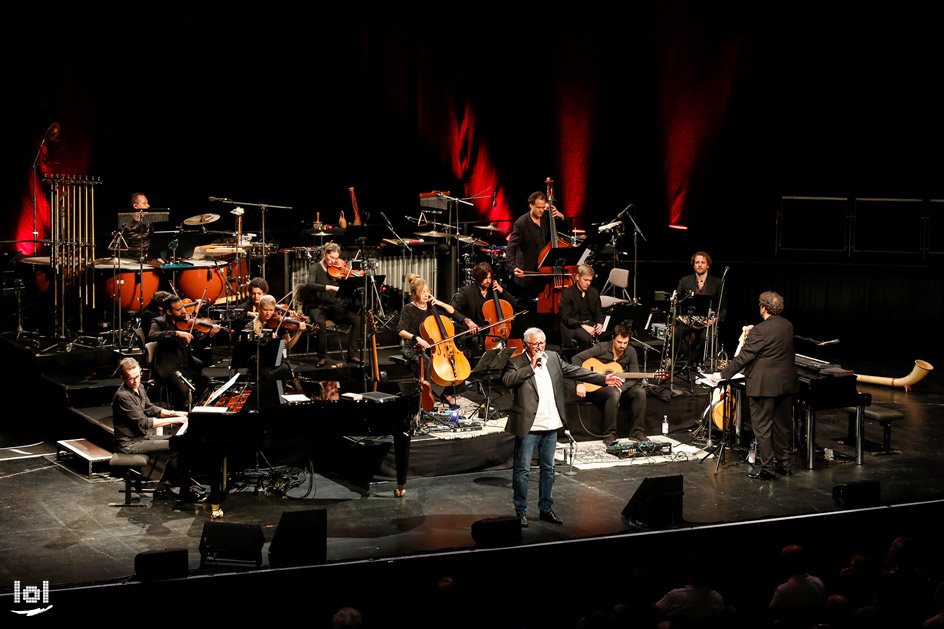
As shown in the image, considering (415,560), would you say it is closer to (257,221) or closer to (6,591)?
(6,591)

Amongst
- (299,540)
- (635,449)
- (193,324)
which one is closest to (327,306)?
(193,324)

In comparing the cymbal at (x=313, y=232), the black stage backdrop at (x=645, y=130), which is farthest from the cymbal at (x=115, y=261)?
the black stage backdrop at (x=645, y=130)

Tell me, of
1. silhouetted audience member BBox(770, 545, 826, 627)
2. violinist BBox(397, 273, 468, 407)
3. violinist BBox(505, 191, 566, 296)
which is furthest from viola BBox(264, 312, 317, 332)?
silhouetted audience member BBox(770, 545, 826, 627)

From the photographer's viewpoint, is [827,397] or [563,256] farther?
[563,256]

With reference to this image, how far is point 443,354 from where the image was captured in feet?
37.9

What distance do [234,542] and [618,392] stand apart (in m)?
5.29

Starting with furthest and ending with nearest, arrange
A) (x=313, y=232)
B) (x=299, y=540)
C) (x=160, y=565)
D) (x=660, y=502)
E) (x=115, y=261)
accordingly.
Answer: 1. (x=313, y=232)
2. (x=115, y=261)
3. (x=660, y=502)
4. (x=299, y=540)
5. (x=160, y=565)

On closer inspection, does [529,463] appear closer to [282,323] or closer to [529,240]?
[282,323]

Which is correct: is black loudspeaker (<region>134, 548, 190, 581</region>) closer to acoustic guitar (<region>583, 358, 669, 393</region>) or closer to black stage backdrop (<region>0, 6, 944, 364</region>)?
acoustic guitar (<region>583, 358, 669, 393</region>)

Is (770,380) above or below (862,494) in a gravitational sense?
above

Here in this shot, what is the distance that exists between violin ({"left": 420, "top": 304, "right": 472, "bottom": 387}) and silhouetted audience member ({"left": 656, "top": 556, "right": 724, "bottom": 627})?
5568 millimetres

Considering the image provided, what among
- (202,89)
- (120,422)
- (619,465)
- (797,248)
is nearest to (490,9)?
(202,89)

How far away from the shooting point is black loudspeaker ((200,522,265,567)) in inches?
298

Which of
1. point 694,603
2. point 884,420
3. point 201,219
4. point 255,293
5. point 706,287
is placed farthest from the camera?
point 201,219
